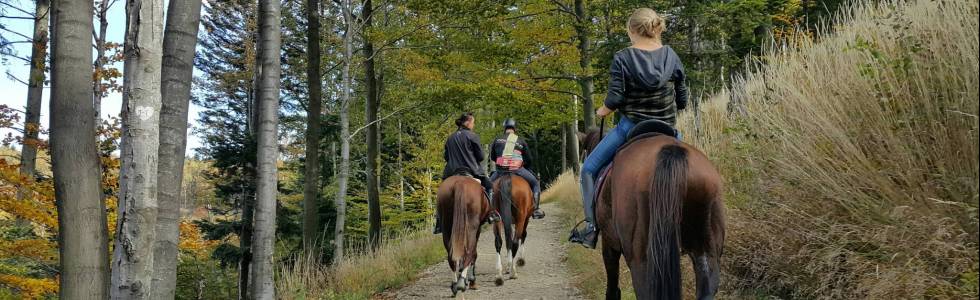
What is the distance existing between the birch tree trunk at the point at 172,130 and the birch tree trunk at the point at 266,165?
2774mm

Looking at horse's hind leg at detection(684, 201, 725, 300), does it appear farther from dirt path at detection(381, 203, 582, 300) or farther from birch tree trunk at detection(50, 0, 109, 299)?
birch tree trunk at detection(50, 0, 109, 299)

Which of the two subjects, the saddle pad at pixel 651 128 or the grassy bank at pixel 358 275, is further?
the grassy bank at pixel 358 275

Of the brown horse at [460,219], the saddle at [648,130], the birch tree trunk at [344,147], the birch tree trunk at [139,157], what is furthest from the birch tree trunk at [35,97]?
the saddle at [648,130]

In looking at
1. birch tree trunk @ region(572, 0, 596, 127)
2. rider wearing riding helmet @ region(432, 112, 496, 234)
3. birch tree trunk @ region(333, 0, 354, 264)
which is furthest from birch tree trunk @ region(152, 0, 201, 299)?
birch tree trunk @ region(572, 0, 596, 127)

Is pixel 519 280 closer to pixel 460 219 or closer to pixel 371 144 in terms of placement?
pixel 460 219

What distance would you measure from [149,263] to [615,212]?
9.68ft

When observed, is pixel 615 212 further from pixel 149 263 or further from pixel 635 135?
pixel 149 263

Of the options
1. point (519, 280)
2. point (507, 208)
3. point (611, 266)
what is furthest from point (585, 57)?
point (611, 266)

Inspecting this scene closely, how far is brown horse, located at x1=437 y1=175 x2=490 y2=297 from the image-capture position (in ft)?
24.0

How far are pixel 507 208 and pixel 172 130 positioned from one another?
5.27m

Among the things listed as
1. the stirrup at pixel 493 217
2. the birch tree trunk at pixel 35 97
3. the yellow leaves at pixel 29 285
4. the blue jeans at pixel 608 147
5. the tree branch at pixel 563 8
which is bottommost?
the yellow leaves at pixel 29 285

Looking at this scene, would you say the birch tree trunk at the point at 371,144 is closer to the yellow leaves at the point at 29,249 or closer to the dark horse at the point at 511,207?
the yellow leaves at the point at 29,249

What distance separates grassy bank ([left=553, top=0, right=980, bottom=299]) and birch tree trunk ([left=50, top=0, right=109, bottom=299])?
219 inches

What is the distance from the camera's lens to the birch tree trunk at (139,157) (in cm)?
354
